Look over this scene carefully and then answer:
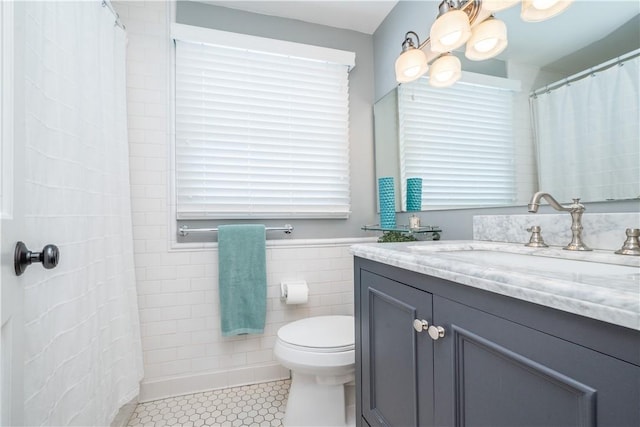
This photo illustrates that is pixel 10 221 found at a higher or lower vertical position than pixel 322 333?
higher

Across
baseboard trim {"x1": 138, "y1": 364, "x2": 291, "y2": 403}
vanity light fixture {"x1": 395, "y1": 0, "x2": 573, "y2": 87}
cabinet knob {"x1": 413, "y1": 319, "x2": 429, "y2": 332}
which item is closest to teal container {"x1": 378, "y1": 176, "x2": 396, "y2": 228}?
vanity light fixture {"x1": 395, "y1": 0, "x2": 573, "y2": 87}

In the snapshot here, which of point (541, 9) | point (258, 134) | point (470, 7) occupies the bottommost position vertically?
point (258, 134)

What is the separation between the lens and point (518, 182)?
1150mm

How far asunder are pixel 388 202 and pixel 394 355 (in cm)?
99

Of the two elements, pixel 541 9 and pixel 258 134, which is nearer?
pixel 541 9

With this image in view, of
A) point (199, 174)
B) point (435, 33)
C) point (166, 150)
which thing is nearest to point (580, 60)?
point (435, 33)

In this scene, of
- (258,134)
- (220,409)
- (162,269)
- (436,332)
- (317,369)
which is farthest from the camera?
(258,134)

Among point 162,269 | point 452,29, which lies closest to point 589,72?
point 452,29

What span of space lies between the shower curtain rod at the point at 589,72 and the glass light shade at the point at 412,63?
552 millimetres

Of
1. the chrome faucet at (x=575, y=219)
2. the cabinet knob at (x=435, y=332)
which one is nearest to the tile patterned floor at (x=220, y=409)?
the cabinet knob at (x=435, y=332)

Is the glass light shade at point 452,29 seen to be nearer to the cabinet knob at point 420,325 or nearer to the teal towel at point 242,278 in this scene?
the cabinet knob at point 420,325

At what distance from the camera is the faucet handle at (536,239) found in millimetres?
967

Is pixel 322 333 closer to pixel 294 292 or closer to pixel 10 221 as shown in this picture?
pixel 294 292

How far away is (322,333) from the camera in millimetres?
1452
